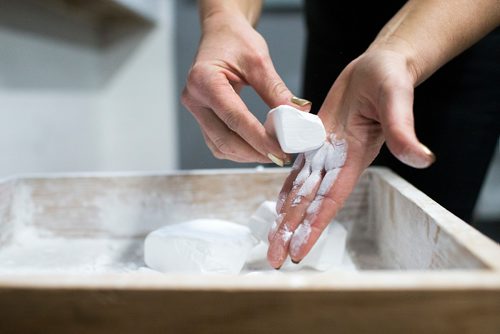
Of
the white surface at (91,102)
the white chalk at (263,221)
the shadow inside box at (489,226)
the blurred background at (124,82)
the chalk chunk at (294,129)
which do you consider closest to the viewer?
the chalk chunk at (294,129)

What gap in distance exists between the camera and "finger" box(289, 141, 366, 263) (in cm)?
48

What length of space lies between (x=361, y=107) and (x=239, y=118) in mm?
134

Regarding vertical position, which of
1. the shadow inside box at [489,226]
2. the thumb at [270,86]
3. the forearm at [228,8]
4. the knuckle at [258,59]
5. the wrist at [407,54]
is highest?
the forearm at [228,8]

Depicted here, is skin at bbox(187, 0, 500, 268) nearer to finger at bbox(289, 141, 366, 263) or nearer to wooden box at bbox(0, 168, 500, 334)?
finger at bbox(289, 141, 366, 263)

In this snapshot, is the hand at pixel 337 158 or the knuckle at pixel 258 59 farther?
the knuckle at pixel 258 59

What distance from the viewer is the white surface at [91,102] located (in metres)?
0.96

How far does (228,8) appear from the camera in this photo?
0.67 meters

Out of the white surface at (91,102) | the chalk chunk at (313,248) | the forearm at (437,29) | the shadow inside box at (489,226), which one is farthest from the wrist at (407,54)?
the shadow inside box at (489,226)

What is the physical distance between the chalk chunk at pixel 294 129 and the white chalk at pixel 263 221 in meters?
0.11

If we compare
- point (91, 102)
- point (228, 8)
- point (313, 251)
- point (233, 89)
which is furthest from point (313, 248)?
point (91, 102)

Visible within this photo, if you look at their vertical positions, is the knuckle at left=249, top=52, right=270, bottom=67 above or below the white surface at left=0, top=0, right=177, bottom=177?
above

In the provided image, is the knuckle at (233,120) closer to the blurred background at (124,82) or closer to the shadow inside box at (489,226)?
the blurred background at (124,82)

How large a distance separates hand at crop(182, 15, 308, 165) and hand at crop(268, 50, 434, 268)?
0.14 feet

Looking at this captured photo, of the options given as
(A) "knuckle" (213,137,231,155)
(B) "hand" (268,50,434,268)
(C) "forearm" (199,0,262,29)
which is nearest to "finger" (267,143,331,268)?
(B) "hand" (268,50,434,268)
